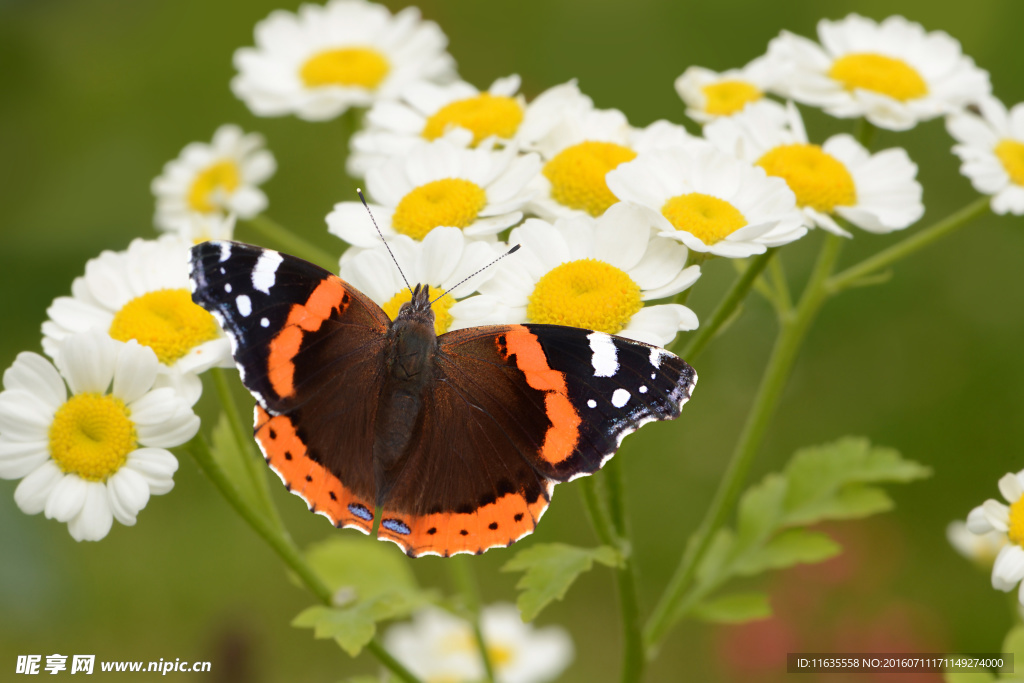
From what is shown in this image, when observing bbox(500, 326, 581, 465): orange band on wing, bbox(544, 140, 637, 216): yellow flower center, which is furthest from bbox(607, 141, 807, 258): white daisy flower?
bbox(500, 326, 581, 465): orange band on wing

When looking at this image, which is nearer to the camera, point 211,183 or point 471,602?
point 471,602

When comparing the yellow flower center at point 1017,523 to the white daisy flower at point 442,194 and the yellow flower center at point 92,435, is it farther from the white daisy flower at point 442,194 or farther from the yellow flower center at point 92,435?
the yellow flower center at point 92,435

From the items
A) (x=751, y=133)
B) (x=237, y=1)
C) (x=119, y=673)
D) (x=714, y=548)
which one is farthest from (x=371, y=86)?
(x=237, y=1)

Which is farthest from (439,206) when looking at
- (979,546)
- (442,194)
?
(979,546)

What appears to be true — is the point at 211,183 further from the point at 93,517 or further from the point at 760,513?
the point at 760,513

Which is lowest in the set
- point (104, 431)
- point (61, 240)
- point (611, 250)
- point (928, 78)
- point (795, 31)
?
point (104, 431)

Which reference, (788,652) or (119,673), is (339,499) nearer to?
(788,652)
